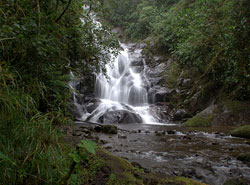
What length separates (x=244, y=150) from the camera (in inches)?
207

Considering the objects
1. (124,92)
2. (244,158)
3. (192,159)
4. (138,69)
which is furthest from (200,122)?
(138,69)

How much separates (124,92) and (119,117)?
5.53 meters

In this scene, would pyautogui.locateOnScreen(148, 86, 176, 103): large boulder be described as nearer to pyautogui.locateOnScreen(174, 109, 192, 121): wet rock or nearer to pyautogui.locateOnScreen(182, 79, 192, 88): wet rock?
pyautogui.locateOnScreen(182, 79, 192, 88): wet rock

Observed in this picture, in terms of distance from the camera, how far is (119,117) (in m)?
12.3

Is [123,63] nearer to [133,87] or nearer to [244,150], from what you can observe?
[133,87]

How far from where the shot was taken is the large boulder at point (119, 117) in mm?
12133

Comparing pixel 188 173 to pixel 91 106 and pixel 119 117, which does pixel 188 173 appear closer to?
pixel 119 117

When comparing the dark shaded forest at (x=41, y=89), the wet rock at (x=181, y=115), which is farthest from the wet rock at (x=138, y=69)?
the dark shaded forest at (x=41, y=89)

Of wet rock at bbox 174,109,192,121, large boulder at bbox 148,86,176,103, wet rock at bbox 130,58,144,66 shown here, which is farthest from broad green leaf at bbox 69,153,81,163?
wet rock at bbox 130,58,144,66

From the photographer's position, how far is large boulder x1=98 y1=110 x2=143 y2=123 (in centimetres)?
1213

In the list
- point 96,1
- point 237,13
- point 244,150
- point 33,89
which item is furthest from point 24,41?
point 237,13

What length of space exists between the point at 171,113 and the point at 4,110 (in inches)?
522

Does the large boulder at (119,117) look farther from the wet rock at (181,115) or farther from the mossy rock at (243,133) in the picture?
the mossy rock at (243,133)

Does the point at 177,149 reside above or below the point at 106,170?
below
